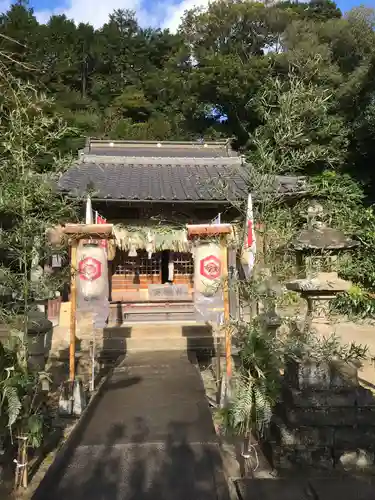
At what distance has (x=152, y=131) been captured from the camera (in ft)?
97.9

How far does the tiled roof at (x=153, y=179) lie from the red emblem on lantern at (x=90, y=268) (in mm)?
3474

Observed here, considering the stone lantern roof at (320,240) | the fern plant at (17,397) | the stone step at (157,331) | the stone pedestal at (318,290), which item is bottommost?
the stone step at (157,331)

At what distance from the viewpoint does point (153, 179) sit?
1377 centimetres

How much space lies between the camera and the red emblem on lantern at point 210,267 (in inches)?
278

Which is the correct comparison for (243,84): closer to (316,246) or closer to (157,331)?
(157,331)

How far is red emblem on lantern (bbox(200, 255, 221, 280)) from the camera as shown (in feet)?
23.2

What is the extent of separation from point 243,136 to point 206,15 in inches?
376

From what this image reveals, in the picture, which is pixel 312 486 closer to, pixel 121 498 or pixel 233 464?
pixel 233 464

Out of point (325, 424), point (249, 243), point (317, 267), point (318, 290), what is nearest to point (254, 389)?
point (325, 424)

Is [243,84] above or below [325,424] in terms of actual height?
above

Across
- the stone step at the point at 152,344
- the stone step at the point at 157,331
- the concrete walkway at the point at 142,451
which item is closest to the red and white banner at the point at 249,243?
the concrete walkway at the point at 142,451

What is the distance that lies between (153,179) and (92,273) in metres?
7.12

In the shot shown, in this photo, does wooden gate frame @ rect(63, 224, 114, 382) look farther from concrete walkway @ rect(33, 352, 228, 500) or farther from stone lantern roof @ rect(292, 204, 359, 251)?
stone lantern roof @ rect(292, 204, 359, 251)

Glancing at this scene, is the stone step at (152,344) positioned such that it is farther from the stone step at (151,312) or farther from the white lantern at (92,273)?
the white lantern at (92,273)
